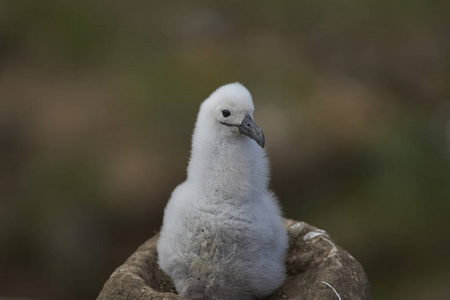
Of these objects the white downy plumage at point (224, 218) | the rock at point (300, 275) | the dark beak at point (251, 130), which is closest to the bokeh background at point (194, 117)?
the rock at point (300, 275)

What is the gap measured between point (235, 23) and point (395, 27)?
1924 millimetres

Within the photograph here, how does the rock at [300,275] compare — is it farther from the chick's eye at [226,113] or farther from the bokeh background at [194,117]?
the bokeh background at [194,117]

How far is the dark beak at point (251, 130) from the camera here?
3232mm

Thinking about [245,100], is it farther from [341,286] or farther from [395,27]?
[395,27]

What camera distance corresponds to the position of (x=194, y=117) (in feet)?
22.4

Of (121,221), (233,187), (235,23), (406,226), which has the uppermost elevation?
(235,23)

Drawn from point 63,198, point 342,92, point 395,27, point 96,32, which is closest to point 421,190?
point 342,92

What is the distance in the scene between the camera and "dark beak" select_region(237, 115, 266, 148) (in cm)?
323

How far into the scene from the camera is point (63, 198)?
6789 mm

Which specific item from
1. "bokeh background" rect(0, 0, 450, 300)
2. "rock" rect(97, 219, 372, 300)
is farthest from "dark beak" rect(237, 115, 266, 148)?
"bokeh background" rect(0, 0, 450, 300)

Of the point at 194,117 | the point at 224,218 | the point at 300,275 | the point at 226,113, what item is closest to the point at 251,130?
the point at 226,113

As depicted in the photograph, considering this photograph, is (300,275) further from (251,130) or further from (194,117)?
(194,117)

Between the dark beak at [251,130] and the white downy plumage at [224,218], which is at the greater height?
the dark beak at [251,130]

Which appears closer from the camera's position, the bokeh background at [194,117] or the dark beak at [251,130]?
the dark beak at [251,130]
